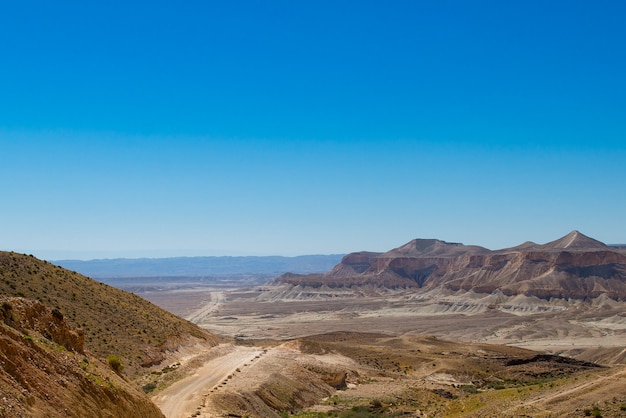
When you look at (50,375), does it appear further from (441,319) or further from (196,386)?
(441,319)

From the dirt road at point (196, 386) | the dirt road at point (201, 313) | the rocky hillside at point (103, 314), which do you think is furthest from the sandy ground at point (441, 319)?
the rocky hillside at point (103, 314)

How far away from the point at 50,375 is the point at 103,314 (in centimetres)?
2738

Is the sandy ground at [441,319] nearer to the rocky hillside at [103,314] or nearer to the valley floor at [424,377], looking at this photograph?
the valley floor at [424,377]

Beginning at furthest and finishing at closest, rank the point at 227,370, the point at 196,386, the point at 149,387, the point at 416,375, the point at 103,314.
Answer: the point at 416,375 → the point at 103,314 → the point at 227,370 → the point at 196,386 → the point at 149,387

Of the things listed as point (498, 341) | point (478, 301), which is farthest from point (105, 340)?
point (478, 301)

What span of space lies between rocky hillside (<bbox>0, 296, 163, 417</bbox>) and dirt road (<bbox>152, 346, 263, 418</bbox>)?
220 inches

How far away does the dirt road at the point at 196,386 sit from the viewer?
26.1 meters

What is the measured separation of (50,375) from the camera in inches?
593

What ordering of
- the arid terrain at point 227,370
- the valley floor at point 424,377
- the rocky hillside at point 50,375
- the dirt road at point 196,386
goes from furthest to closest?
the valley floor at point 424,377 < the dirt road at point 196,386 < the arid terrain at point 227,370 < the rocky hillside at point 50,375

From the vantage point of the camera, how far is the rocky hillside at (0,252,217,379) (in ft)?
118

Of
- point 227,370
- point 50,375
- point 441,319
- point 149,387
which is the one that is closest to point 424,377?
point 227,370

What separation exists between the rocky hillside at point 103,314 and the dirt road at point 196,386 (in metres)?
3.31

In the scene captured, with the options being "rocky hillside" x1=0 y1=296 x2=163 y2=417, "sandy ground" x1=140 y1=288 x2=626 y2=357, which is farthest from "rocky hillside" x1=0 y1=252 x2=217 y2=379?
"sandy ground" x1=140 y1=288 x2=626 y2=357

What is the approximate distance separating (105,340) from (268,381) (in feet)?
36.0
